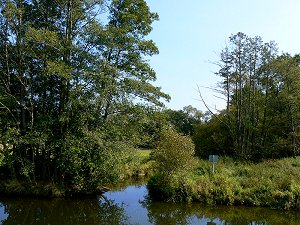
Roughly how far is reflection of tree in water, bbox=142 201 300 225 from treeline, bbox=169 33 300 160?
Answer: 15.0 m

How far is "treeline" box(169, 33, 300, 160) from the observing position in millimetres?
33875

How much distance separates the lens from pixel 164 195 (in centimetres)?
2028

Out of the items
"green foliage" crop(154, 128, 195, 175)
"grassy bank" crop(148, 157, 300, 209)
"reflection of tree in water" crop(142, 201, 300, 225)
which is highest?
"green foliage" crop(154, 128, 195, 175)

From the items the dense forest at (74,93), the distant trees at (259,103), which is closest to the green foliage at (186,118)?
the distant trees at (259,103)

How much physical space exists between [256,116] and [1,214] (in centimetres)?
2702

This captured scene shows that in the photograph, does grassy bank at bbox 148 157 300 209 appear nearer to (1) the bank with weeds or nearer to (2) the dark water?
(1) the bank with weeds

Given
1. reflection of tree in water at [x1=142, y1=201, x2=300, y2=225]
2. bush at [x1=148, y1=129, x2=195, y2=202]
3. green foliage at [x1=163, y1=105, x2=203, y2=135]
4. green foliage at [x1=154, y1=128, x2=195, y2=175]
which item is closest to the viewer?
reflection of tree in water at [x1=142, y1=201, x2=300, y2=225]

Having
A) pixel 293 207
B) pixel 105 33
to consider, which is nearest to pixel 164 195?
pixel 293 207

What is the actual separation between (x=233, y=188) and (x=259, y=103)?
720 inches

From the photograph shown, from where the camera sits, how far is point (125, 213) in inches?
694

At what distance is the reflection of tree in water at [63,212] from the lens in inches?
623

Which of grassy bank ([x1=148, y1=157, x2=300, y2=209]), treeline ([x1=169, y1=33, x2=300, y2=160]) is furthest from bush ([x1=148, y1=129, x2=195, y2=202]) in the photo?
treeline ([x1=169, y1=33, x2=300, y2=160])

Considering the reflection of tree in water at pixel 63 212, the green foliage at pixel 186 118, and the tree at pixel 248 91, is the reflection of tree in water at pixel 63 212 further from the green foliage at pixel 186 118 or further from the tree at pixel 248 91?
the green foliage at pixel 186 118

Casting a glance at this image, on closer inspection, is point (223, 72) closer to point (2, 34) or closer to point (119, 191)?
point (119, 191)
